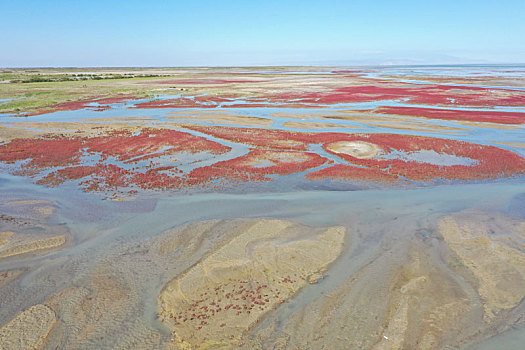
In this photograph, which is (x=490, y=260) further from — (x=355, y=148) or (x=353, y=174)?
(x=355, y=148)

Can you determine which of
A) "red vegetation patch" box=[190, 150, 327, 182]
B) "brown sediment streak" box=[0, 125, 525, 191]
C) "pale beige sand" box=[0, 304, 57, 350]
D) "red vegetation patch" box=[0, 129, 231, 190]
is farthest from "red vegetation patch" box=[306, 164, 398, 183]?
"pale beige sand" box=[0, 304, 57, 350]

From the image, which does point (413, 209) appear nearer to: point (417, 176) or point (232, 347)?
point (417, 176)

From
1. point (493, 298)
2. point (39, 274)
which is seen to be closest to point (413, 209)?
point (493, 298)

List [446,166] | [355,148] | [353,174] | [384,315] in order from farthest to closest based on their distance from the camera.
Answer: [355,148]
[446,166]
[353,174]
[384,315]

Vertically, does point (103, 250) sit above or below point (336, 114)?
below

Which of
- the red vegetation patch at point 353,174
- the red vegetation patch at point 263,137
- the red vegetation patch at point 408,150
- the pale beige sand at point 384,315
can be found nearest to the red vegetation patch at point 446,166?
the red vegetation patch at point 408,150

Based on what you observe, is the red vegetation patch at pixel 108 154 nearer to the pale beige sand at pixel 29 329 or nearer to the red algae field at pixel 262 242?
the red algae field at pixel 262 242

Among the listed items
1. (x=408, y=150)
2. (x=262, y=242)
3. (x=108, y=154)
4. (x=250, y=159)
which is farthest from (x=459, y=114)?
(x=108, y=154)
